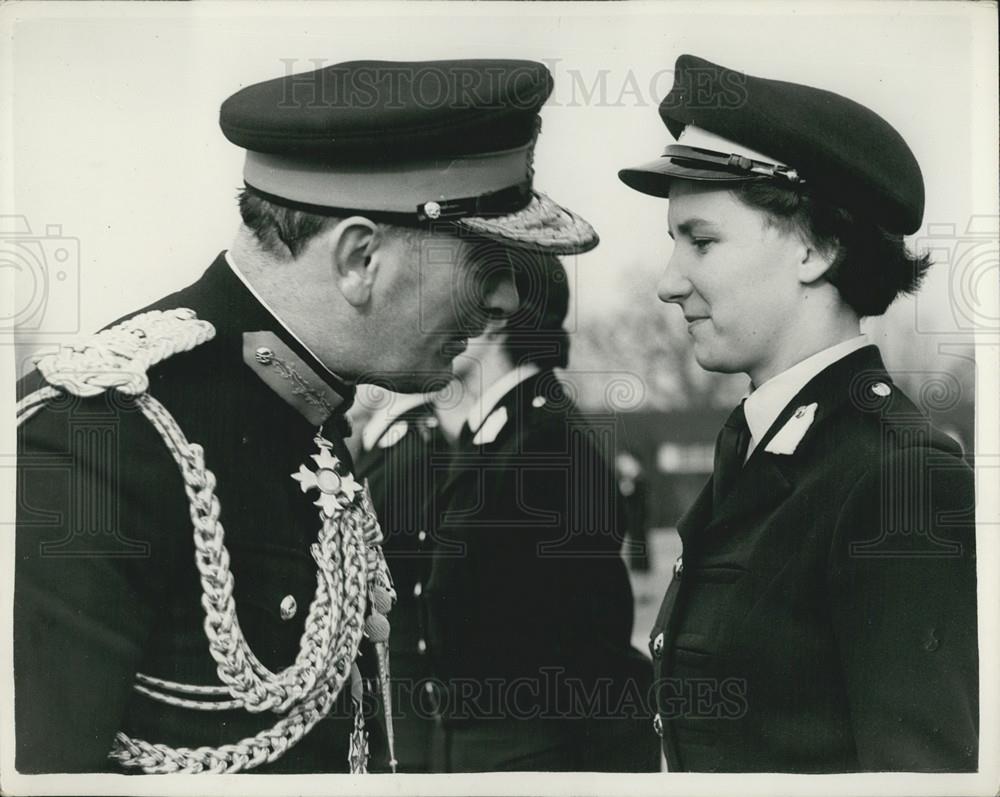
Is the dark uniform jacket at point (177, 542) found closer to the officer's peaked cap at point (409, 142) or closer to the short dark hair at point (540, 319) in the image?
the officer's peaked cap at point (409, 142)

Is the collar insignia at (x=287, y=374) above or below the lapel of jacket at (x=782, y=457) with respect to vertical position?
above

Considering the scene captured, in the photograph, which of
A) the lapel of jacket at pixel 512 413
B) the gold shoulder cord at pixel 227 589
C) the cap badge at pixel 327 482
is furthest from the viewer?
the lapel of jacket at pixel 512 413

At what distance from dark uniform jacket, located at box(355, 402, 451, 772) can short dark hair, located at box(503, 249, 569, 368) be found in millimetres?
232

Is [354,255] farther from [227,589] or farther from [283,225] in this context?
[227,589]

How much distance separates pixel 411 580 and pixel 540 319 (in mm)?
602

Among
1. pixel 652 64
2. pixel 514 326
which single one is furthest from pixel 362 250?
pixel 652 64

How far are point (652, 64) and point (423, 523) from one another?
1.07 m

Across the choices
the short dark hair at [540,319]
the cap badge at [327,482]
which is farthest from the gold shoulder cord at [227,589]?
the short dark hair at [540,319]

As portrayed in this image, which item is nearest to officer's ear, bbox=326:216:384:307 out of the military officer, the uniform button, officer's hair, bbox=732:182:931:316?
the military officer

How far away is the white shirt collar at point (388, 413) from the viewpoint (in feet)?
7.24

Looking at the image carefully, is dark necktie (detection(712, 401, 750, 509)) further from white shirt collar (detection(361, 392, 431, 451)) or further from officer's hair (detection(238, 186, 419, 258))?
officer's hair (detection(238, 186, 419, 258))

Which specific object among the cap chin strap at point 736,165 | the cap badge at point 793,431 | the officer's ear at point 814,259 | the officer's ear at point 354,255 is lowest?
the cap badge at point 793,431

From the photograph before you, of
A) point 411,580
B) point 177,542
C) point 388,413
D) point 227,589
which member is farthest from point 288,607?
point 388,413

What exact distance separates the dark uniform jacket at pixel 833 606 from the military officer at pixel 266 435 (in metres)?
0.61
